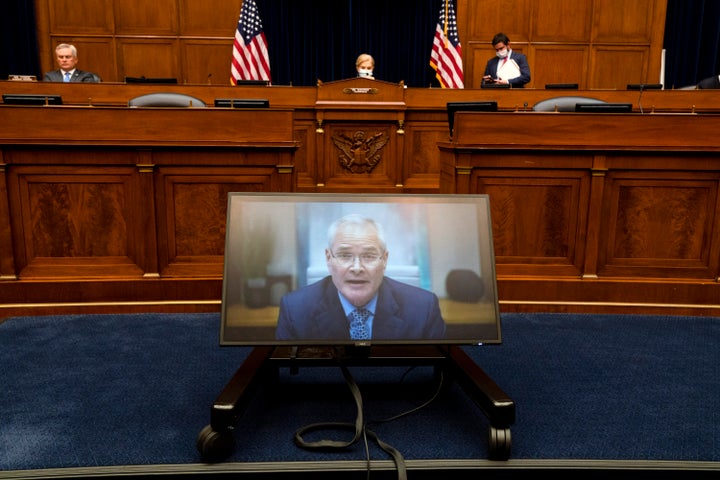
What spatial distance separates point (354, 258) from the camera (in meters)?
1.61

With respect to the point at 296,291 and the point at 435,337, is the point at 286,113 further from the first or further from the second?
the point at 435,337

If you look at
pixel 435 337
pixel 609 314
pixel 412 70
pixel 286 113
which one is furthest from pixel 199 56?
pixel 435 337

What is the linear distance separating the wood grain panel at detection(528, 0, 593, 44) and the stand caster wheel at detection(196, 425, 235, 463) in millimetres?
7416

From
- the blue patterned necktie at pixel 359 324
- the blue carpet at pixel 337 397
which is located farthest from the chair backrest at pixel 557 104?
the blue patterned necktie at pixel 359 324

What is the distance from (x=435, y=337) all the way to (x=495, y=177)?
1488 mm

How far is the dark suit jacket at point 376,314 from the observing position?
158 centimetres

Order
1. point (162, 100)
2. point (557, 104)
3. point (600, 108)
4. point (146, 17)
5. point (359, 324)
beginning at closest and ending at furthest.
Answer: point (359, 324), point (600, 108), point (162, 100), point (557, 104), point (146, 17)

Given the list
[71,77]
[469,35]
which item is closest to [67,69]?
[71,77]

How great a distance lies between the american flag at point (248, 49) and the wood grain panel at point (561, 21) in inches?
142

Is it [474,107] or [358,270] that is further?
[474,107]

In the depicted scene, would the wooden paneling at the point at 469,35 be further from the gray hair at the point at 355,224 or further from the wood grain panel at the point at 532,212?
the gray hair at the point at 355,224

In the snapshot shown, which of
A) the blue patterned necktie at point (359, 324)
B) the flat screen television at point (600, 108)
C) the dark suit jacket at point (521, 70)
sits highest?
the dark suit jacket at point (521, 70)

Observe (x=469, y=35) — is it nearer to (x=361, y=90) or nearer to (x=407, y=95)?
(x=407, y=95)

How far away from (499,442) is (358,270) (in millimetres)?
582
